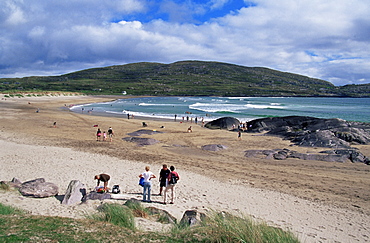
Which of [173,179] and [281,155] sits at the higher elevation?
[173,179]

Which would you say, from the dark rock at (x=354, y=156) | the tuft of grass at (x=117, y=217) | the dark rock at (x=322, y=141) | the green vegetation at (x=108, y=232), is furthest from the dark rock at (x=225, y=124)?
the green vegetation at (x=108, y=232)

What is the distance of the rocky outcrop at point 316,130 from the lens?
849 inches

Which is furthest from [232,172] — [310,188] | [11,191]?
[11,191]

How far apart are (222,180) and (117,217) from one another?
6.96 metres

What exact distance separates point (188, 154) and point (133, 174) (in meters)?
6.20

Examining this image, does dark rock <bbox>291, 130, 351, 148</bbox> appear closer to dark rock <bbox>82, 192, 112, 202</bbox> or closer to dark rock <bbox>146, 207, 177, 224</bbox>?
dark rock <bbox>146, 207, 177, 224</bbox>

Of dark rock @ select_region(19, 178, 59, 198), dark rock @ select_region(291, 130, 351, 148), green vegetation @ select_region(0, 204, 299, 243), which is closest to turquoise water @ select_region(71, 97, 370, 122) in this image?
dark rock @ select_region(291, 130, 351, 148)

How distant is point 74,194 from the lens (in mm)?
9297

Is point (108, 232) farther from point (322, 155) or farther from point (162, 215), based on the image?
point (322, 155)

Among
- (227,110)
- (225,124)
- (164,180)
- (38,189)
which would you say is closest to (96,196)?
(38,189)

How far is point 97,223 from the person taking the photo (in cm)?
680

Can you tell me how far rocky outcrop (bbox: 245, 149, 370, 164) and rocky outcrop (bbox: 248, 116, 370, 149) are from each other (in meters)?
2.54

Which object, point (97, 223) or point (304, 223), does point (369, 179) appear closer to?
point (304, 223)

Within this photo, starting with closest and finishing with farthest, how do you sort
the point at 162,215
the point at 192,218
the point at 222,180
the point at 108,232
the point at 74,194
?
1. the point at 108,232
2. the point at 192,218
3. the point at 162,215
4. the point at 74,194
5. the point at 222,180
